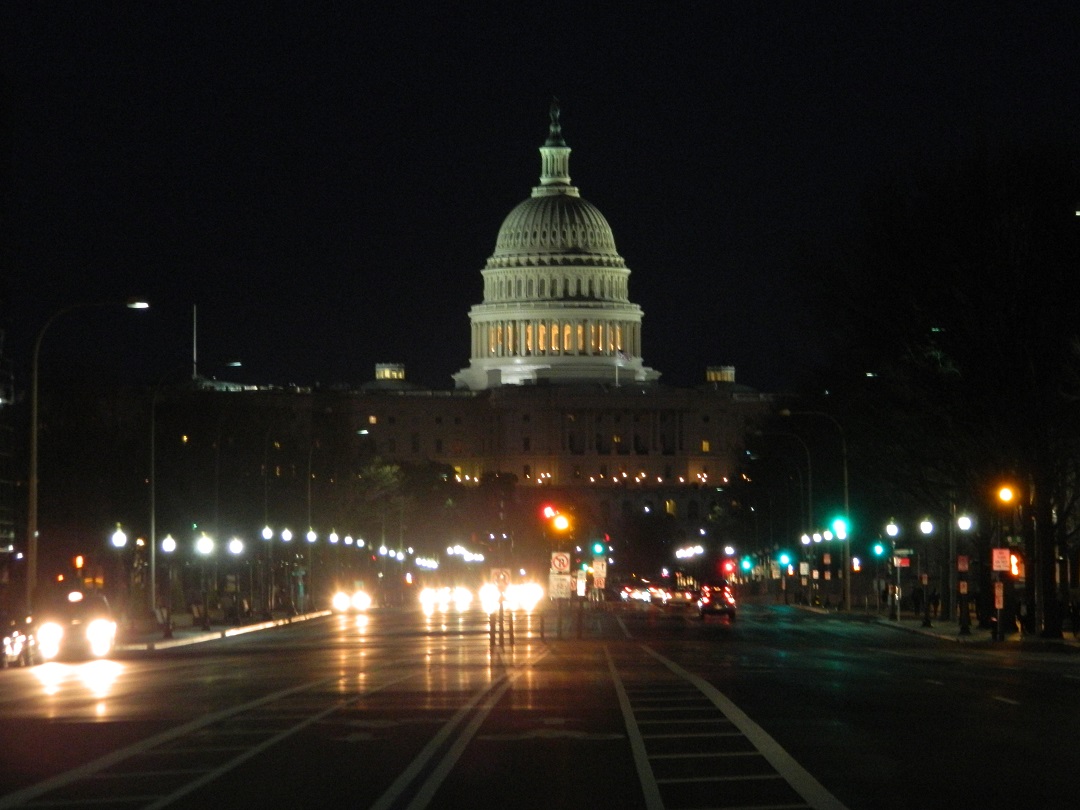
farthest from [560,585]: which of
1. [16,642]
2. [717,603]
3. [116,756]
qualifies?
[116,756]

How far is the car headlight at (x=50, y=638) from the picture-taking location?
46.8 m

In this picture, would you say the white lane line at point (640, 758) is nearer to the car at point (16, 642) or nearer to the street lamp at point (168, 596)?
the car at point (16, 642)

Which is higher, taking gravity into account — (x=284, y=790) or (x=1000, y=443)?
(x=1000, y=443)

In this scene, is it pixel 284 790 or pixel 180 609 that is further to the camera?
pixel 180 609

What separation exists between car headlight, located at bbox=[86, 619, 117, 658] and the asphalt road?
3591mm

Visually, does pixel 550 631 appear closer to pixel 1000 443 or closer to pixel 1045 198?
pixel 1000 443

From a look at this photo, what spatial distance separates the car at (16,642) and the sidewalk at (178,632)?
10476mm

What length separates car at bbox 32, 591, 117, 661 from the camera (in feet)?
157

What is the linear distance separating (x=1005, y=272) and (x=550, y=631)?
19.0 metres

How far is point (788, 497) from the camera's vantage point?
130000mm

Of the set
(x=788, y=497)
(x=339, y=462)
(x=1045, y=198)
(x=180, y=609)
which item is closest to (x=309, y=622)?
(x=180, y=609)

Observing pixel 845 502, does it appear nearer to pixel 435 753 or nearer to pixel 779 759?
pixel 435 753

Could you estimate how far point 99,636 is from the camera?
50.2m

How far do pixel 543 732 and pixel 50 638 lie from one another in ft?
84.9
